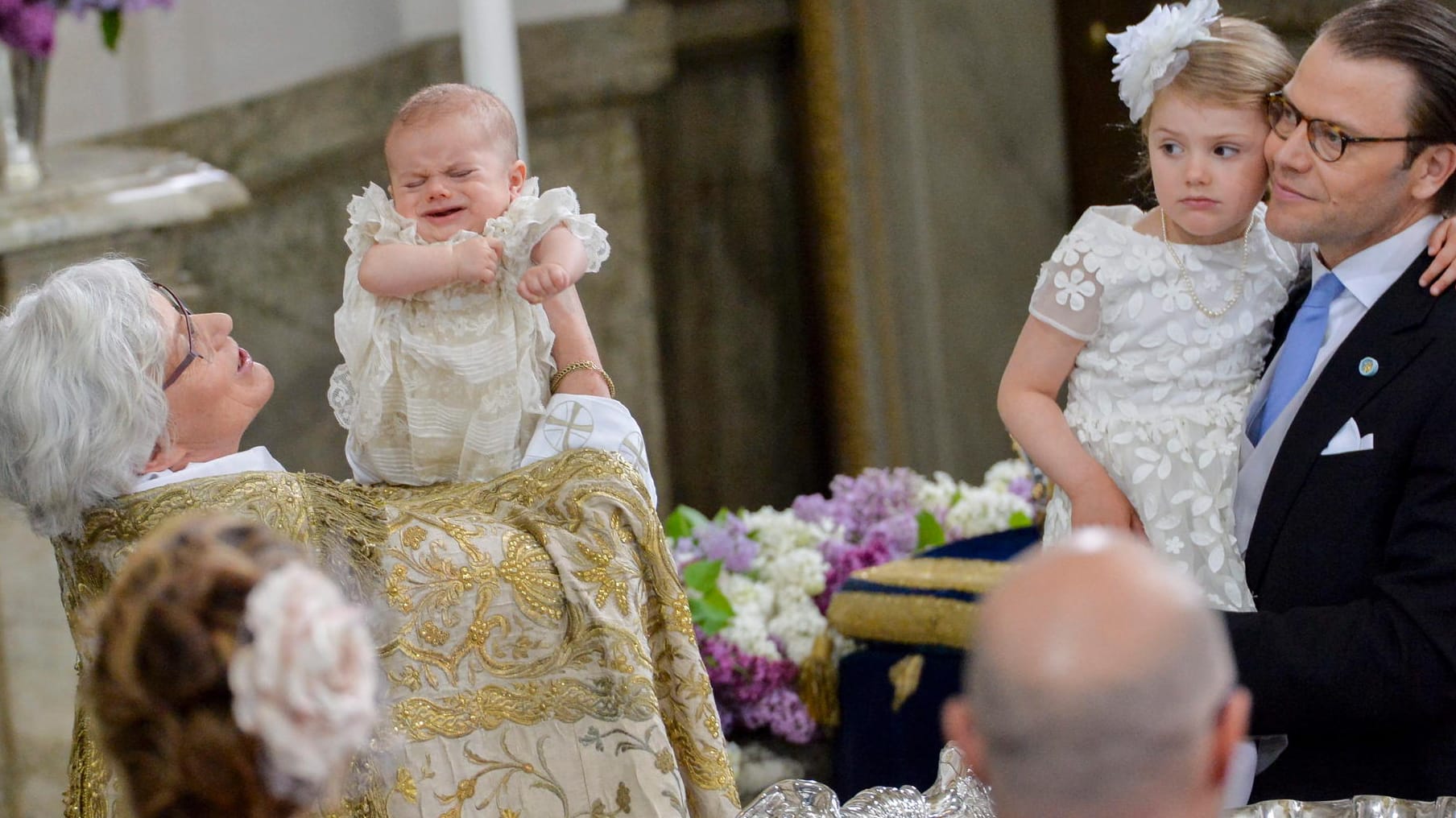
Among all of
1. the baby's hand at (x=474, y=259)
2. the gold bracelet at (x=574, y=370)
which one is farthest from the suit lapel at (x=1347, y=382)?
the baby's hand at (x=474, y=259)

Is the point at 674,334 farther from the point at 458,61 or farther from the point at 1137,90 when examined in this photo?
the point at 1137,90

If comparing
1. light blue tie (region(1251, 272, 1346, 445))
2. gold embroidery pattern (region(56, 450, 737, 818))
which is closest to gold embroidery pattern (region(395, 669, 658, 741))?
gold embroidery pattern (region(56, 450, 737, 818))

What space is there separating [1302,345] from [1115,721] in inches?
56.7

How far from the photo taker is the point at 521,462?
7.38 ft

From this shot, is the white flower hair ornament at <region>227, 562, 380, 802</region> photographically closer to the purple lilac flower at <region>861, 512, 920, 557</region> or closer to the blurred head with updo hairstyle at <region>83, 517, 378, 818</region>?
the blurred head with updo hairstyle at <region>83, 517, 378, 818</region>

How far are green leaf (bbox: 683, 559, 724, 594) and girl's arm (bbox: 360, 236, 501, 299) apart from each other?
142cm

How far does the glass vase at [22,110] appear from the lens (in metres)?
3.83

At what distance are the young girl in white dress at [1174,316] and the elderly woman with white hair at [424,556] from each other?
1.99ft

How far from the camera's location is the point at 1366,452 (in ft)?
6.56

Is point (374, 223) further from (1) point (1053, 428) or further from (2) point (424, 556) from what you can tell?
(1) point (1053, 428)

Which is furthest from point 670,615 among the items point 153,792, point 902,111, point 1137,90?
point 902,111

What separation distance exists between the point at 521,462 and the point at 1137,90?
0.98 m

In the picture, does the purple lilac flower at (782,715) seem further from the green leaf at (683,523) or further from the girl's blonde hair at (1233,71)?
the girl's blonde hair at (1233,71)

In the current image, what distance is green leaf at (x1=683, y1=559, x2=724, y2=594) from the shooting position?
347 centimetres
